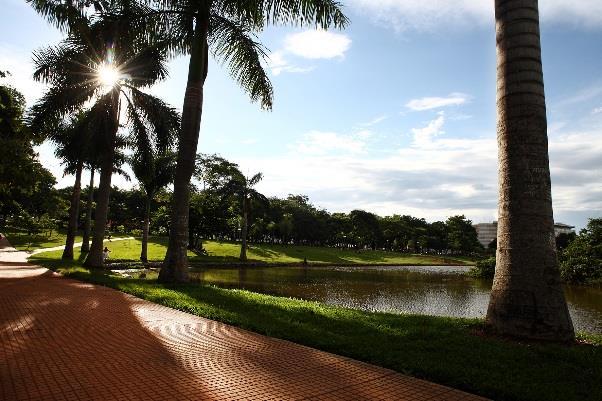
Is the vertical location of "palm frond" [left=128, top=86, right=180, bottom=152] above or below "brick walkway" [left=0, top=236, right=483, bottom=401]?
above

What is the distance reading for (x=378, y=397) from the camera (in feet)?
15.9

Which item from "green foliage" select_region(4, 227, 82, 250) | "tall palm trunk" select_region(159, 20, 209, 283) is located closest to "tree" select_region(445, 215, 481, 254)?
"green foliage" select_region(4, 227, 82, 250)

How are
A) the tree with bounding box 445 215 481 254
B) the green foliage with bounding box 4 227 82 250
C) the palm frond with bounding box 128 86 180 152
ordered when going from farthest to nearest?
the tree with bounding box 445 215 481 254 → the green foliage with bounding box 4 227 82 250 → the palm frond with bounding box 128 86 180 152

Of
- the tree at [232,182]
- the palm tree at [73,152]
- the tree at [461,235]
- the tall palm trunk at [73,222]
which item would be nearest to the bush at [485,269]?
the tree at [232,182]

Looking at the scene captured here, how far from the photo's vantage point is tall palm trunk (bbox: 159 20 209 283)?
1548cm

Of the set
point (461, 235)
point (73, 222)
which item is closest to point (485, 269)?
point (73, 222)

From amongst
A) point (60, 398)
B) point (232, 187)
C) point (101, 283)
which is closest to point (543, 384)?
point (60, 398)

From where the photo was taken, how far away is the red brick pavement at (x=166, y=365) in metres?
4.81

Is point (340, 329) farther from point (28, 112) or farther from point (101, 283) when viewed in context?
point (28, 112)

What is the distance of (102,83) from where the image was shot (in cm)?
1988

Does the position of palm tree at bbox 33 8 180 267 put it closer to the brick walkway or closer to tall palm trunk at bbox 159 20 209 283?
tall palm trunk at bbox 159 20 209 283

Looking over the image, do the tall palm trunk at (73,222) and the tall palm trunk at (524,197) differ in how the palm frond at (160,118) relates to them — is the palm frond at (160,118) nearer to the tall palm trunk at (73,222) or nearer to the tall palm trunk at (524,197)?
the tall palm trunk at (73,222)

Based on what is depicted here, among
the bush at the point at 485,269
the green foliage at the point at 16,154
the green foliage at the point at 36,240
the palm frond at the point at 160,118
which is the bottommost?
the bush at the point at 485,269

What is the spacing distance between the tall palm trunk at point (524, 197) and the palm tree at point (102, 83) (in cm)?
1332
